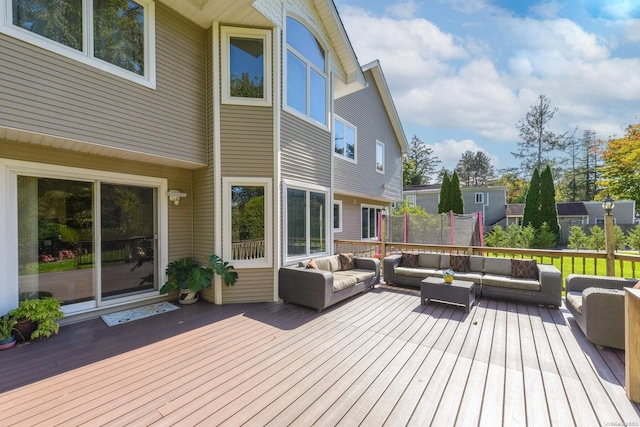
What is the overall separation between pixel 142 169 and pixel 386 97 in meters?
10.2

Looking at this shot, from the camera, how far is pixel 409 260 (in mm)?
6566

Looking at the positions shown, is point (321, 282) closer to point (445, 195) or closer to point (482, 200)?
point (445, 195)

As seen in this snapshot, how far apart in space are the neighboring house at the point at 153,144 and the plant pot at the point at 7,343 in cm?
54

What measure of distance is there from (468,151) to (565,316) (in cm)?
3811

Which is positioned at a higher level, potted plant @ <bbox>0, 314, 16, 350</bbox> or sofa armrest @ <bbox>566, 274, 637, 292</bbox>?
sofa armrest @ <bbox>566, 274, 637, 292</bbox>

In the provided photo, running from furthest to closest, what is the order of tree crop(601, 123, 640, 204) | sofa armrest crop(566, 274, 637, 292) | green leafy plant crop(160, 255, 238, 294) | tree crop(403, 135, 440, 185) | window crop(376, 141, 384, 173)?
tree crop(403, 135, 440, 185)
tree crop(601, 123, 640, 204)
window crop(376, 141, 384, 173)
green leafy plant crop(160, 255, 238, 294)
sofa armrest crop(566, 274, 637, 292)

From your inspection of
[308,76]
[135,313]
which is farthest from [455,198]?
[135,313]

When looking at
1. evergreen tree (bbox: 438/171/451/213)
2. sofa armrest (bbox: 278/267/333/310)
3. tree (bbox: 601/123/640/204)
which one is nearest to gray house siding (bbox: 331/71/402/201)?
sofa armrest (bbox: 278/267/333/310)

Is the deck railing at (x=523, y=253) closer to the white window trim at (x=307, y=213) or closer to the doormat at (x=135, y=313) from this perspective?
the white window trim at (x=307, y=213)

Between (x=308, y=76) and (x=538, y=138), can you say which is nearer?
(x=308, y=76)

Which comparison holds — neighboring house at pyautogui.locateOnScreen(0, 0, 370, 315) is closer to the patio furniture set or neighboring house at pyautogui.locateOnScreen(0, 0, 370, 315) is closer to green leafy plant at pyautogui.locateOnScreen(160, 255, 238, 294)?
green leafy plant at pyautogui.locateOnScreen(160, 255, 238, 294)

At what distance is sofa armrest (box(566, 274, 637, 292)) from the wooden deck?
556mm

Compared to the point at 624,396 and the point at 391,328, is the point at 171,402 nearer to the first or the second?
the point at 391,328

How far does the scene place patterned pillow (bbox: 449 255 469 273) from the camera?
599 cm
